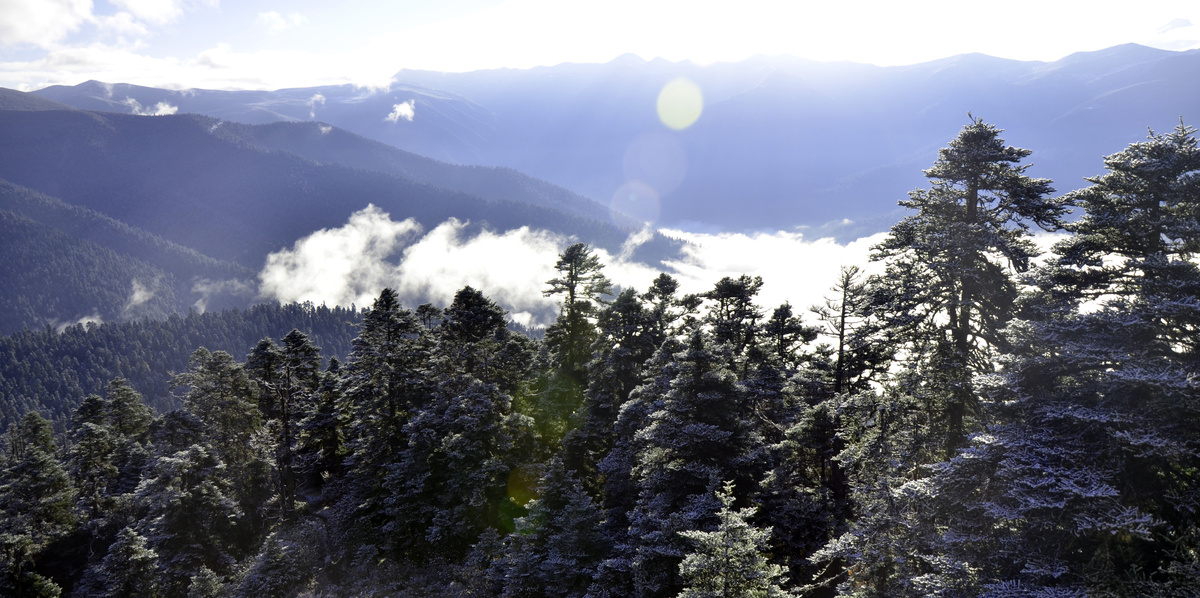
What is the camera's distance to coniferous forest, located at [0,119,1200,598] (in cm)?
1556

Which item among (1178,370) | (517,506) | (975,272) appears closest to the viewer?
Result: (1178,370)

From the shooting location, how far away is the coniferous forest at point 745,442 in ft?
51.1

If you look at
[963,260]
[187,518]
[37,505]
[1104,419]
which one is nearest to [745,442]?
[963,260]

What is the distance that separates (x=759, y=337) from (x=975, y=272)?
57.6 feet

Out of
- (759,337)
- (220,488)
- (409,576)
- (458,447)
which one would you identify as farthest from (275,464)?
(759,337)

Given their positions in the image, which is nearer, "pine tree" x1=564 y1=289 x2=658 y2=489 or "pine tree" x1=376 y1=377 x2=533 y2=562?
"pine tree" x1=376 y1=377 x2=533 y2=562

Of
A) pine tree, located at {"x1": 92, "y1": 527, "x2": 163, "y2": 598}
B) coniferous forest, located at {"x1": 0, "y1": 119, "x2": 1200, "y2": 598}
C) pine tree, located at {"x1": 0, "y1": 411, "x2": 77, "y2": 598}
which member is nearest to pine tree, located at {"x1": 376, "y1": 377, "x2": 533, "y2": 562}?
coniferous forest, located at {"x1": 0, "y1": 119, "x2": 1200, "y2": 598}

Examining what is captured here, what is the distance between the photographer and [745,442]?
2566 cm

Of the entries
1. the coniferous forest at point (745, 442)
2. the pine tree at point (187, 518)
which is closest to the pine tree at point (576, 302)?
the coniferous forest at point (745, 442)

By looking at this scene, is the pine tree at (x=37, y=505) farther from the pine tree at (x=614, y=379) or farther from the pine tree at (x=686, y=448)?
the pine tree at (x=686, y=448)

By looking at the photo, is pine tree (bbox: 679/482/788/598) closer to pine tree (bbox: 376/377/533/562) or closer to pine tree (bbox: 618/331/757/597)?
pine tree (bbox: 618/331/757/597)

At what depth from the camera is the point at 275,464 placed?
53.2m

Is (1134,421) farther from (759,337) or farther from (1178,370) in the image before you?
(759,337)

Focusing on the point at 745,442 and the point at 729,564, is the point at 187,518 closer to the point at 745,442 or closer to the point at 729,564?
the point at 745,442
